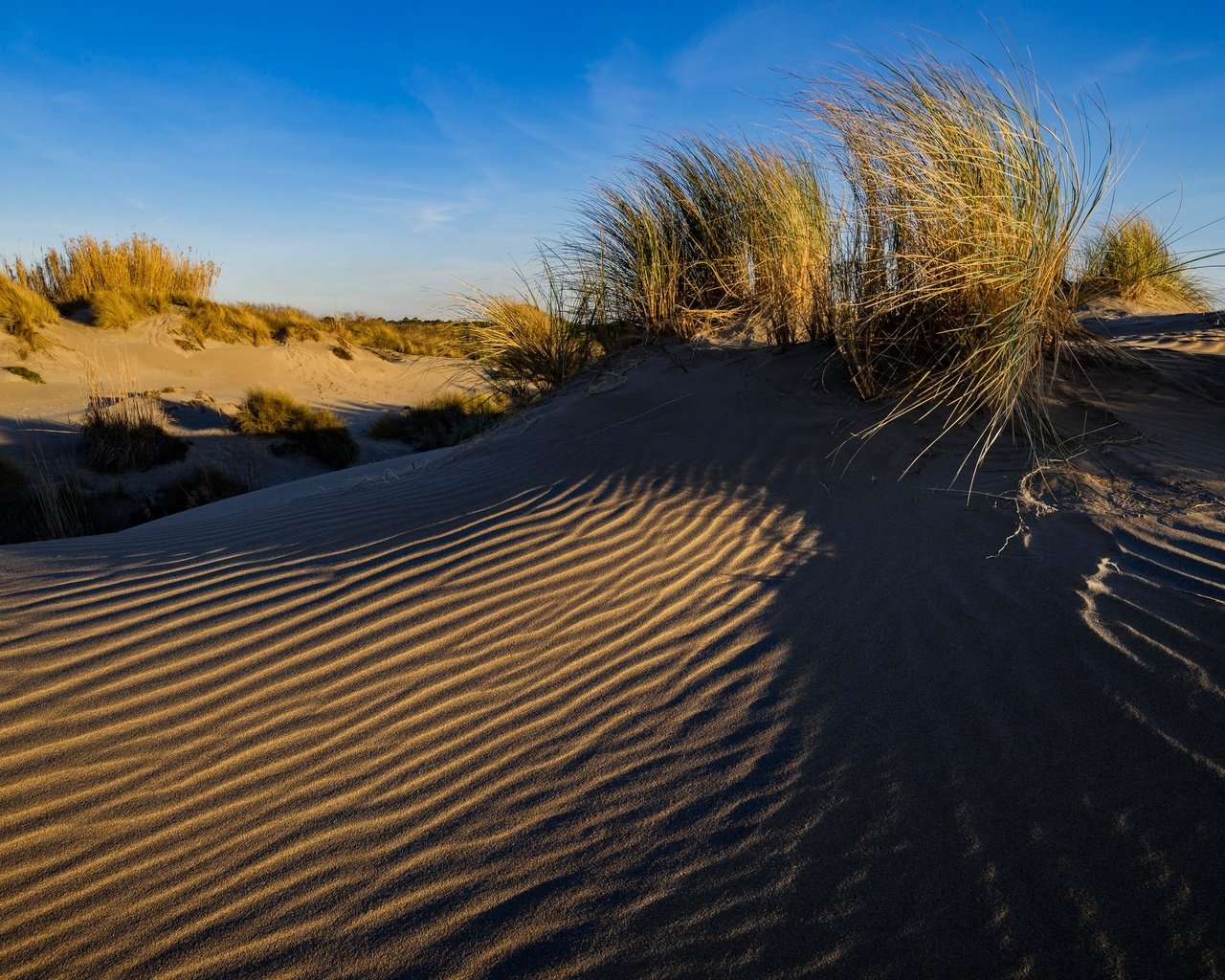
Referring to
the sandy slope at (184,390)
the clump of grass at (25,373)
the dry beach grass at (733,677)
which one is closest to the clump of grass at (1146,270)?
the dry beach grass at (733,677)

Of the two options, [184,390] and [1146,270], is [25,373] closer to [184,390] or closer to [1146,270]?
[184,390]

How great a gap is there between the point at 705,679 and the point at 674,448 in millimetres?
2054

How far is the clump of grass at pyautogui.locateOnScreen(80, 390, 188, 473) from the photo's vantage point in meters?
9.46

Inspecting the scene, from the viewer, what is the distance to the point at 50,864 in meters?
1.92

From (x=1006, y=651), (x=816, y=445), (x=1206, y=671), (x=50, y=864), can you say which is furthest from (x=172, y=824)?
(x=816, y=445)

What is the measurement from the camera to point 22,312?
45.2 feet

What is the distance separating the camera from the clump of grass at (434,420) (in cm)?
1295

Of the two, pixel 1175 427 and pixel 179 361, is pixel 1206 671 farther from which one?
pixel 179 361

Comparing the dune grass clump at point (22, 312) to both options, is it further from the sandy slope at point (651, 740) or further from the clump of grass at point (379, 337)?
the sandy slope at point (651, 740)

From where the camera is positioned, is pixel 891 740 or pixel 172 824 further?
pixel 891 740

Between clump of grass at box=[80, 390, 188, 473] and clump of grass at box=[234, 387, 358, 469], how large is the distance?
1.33 metres

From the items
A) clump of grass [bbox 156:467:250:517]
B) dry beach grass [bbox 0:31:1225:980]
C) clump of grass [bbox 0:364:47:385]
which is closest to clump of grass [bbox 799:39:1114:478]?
dry beach grass [bbox 0:31:1225:980]

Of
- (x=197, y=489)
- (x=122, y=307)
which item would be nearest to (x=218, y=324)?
(x=122, y=307)

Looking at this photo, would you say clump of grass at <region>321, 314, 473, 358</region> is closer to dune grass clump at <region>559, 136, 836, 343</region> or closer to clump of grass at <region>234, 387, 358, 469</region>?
clump of grass at <region>234, 387, 358, 469</region>
